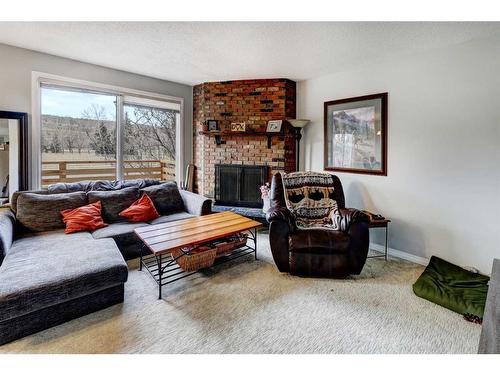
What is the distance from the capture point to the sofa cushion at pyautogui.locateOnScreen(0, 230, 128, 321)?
1.57 meters

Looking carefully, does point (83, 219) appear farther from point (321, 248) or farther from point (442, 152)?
point (442, 152)

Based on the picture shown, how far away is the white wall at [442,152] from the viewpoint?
243 centimetres

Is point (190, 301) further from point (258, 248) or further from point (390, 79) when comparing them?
point (390, 79)

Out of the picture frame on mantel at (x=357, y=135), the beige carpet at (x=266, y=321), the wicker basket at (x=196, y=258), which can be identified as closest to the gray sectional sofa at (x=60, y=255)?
the beige carpet at (x=266, y=321)

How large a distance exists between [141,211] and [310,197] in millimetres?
2032

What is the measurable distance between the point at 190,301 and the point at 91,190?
1977 millimetres

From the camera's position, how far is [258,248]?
329 cm

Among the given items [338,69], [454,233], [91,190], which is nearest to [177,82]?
[91,190]

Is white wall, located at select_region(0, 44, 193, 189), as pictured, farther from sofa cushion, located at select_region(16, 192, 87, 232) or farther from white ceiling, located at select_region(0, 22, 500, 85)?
sofa cushion, located at select_region(16, 192, 87, 232)

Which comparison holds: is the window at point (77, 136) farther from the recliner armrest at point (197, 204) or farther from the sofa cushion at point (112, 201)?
the recliner armrest at point (197, 204)

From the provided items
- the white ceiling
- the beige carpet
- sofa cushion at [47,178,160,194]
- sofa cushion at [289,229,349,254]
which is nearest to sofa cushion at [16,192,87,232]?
sofa cushion at [47,178,160,194]

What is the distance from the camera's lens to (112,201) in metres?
3.03

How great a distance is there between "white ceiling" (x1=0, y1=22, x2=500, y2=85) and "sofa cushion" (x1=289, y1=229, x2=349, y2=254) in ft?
6.24

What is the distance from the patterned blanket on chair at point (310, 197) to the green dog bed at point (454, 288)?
3.50 feet
